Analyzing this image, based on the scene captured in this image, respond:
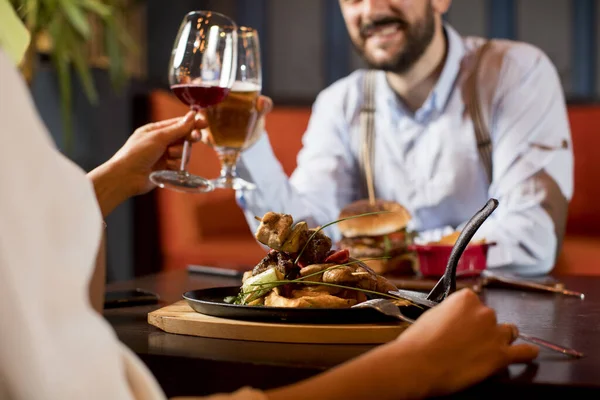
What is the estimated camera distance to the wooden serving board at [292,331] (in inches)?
37.9

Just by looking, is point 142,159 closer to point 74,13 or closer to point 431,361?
point 431,361

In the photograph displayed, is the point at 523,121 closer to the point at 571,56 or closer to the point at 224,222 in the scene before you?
the point at 224,222

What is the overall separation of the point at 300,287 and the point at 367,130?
2.40 m

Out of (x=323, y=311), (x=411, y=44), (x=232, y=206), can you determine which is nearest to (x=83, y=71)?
(x=232, y=206)

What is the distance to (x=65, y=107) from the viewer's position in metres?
3.62

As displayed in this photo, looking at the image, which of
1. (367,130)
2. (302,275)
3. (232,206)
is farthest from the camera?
(232,206)

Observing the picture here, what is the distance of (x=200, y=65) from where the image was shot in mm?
1608

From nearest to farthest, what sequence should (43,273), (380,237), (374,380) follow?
(43,273), (374,380), (380,237)

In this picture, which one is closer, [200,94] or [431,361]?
[431,361]

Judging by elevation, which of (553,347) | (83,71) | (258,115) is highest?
(83,71)

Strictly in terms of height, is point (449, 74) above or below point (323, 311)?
above

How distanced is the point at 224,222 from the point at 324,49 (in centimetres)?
260

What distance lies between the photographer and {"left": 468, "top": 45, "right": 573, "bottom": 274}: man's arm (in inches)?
111

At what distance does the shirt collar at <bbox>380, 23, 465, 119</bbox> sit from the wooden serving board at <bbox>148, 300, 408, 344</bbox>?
2.35m
